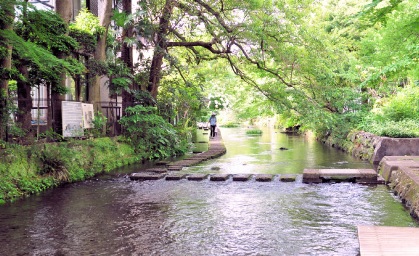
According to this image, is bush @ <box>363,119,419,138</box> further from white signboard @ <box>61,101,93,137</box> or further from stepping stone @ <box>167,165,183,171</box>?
white signboard @ <box>61,101,93,137</box>

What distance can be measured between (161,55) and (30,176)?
9.80 m

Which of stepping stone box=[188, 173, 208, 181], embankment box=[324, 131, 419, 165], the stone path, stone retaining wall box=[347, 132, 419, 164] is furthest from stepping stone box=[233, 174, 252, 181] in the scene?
stone retaining wall box=[347, 132, 419, 164]

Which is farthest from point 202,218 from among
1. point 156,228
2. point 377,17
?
point 377,17

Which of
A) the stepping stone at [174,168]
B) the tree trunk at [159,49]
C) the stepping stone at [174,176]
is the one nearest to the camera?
the stepping stone at [174,176]

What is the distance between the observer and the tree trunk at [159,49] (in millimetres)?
19016

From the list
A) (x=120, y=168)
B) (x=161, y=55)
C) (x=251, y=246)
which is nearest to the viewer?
(x=251, y=246)

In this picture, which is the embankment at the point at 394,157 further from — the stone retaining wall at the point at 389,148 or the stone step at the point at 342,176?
the stone step at the point at 342,176

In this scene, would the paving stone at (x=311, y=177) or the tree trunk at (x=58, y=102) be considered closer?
the paving stone at (x=311, y=177)

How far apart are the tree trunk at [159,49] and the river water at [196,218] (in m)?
8.43

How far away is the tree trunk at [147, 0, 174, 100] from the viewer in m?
19.0

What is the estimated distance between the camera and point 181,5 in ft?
60.5

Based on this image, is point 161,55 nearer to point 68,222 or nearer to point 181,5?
point 181,5

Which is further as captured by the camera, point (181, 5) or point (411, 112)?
point (411, 112)

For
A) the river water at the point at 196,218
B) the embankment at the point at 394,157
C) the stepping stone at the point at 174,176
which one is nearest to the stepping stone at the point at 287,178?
the river water at the point at 196,218
